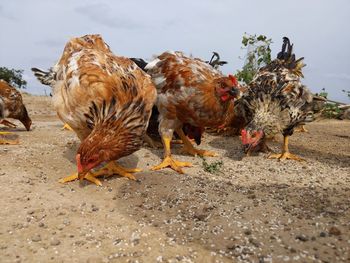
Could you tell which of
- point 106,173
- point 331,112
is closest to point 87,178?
point 106,173

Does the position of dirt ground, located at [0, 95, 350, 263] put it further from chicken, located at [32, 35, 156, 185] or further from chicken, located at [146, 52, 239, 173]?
chicken, located at [146, 52, 239, 173]

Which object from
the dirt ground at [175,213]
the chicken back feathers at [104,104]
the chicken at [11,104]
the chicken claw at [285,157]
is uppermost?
the chicken back feathers at [104,104]

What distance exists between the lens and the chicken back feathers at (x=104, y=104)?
14.8 ft

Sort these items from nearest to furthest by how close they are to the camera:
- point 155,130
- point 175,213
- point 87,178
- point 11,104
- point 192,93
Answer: point 175,213 < point 87,178 < point 192,93 < point 155,130 < point 11,104

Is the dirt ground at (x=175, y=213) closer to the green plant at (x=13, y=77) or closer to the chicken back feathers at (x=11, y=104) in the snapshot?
the chicken back feathers at (x=11, y=104)

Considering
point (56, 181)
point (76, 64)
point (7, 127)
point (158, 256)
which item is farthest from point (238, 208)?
point (7, 127)

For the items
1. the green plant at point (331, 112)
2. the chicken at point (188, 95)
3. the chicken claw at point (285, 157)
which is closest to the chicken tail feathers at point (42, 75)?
the chicken at point (188, 95)

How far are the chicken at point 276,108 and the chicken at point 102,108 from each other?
94.0 inches

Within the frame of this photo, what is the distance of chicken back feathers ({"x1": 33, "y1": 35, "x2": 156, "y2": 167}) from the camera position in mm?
4496

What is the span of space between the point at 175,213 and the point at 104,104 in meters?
1.70

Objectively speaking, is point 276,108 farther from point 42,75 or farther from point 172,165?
point 42,75

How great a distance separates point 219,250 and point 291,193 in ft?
6.11

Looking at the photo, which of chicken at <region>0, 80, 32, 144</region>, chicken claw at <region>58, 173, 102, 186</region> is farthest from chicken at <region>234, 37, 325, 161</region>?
chicken at <region>0, 80, 32, 144</region>

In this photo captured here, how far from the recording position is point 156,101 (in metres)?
6.19
